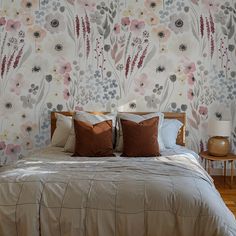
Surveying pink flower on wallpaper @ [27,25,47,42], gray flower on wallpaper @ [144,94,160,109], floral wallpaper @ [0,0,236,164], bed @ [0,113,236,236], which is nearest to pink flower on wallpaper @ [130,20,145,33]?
floral wallpaper @ [0,0,236,164]

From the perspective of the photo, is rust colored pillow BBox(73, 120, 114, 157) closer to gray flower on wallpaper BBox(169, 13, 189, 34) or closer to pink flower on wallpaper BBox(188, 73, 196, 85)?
pink flower on wallpaper BBox(188, 73, 196, 85)

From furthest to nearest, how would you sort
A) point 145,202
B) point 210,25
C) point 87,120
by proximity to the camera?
1. point 210,25
2. point 87,120
3. point 145,202

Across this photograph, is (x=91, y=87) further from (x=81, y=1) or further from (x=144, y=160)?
(x=144, y=160)

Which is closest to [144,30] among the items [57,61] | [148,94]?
[148,94]

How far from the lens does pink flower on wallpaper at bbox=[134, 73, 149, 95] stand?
412cm

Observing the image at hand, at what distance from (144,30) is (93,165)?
2.09 meters

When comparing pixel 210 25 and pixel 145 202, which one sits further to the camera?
pixel 210 25

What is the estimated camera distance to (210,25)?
13.3 feet

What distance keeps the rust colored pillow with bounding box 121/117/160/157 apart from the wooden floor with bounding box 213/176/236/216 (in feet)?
2.98

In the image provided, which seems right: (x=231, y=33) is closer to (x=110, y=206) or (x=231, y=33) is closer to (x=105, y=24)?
(x=105, y=24)

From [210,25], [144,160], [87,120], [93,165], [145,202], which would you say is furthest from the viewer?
[210,25]

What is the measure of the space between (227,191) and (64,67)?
244cm

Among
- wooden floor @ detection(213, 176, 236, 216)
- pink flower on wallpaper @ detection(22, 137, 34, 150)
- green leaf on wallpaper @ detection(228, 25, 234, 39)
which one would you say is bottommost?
wooden floor @ detection(213, 176, 236, 216)

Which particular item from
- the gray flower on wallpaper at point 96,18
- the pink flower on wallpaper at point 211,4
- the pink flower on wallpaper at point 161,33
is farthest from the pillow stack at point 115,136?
the pink flower on wallpaper at point 211,4
